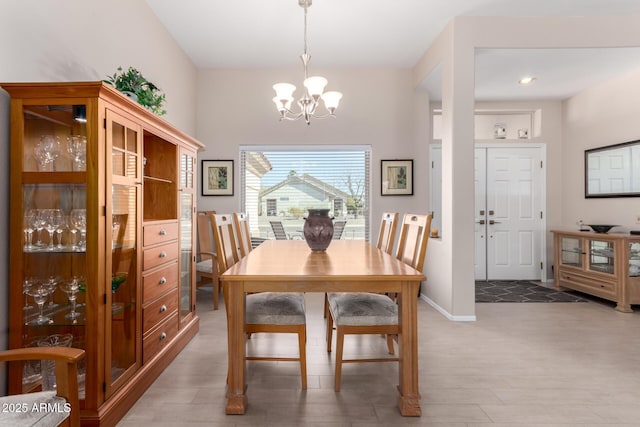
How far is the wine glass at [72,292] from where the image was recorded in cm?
172

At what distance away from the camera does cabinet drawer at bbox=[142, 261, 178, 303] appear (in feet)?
7.12

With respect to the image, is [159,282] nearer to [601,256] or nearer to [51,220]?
[51,220]

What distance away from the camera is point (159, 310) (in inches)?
93.0

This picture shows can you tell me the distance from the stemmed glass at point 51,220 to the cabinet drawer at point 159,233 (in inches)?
17.6

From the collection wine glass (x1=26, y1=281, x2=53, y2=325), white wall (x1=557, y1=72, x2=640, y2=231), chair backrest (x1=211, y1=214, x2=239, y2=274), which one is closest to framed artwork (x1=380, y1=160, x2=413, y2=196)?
white wall (x1=557, y1=72, x2=640, y2=231)

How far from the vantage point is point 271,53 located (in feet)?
13.8

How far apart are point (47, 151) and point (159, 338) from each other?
1.32 metres

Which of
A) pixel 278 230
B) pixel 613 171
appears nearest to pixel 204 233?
pixel 278 230

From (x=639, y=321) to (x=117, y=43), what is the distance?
17.6 feet

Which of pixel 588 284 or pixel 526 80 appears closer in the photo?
pixel 588 284

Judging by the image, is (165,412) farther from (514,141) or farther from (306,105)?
(514,141)

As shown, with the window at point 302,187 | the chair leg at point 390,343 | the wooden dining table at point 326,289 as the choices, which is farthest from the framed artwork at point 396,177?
the wooden dining table at point 326,289

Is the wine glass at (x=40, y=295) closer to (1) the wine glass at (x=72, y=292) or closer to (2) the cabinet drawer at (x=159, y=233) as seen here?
(1) the wine glass at (x=72, y=292)

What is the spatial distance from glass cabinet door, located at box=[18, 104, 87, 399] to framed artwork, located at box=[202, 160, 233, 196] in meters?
2.98
